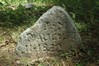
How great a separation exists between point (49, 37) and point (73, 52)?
37 centimetres

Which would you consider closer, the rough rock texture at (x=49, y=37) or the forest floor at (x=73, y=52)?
the forest floor at (x=73, y=52)

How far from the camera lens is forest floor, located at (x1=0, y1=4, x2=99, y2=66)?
3324 millimetres

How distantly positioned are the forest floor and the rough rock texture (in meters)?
0.12

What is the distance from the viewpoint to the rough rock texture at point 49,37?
3434 millimetres

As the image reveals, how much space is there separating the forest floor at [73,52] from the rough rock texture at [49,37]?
12 cm

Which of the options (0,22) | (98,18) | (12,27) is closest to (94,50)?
(98,18)

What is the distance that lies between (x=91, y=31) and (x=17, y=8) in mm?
1540

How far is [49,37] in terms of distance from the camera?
3455 millimetres

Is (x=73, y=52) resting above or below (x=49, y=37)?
below

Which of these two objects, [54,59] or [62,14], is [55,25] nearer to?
[62,14]

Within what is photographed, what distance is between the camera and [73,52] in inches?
136

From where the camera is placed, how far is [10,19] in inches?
176

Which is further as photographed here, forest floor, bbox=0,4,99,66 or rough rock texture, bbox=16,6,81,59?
rough rock texture, bbox=16,6,81,59

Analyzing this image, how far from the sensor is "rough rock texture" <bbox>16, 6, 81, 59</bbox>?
3434 mm
